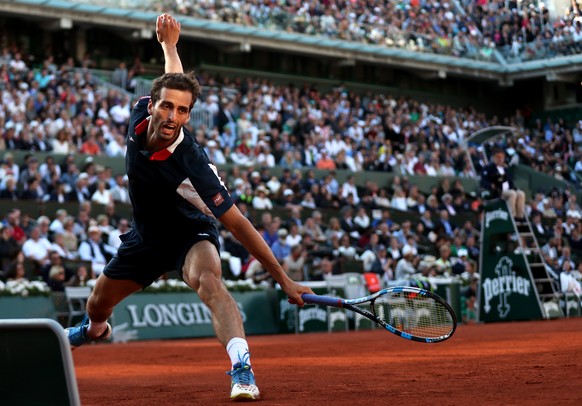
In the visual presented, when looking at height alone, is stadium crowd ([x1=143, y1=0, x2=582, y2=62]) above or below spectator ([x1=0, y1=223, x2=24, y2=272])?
above

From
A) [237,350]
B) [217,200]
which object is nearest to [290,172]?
[217,200]

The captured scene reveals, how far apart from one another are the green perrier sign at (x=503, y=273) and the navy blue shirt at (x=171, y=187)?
42.2 feet

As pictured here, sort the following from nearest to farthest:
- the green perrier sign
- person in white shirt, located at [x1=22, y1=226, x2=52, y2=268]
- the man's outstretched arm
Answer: the man's outstretched arm → person in white shirt, located at [x1=22, y1=226, x2=52, y2=268] → the green perrier sign

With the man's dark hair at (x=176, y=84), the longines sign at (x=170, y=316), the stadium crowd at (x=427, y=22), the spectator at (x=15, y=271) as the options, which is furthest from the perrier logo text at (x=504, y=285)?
the man's dark hair at (x=176, y=84)

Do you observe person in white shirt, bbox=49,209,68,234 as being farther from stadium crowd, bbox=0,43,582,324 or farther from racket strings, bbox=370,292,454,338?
racket strings, bbox=370,292,454,338

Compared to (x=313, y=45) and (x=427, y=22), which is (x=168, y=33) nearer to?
(x=313, y=45)

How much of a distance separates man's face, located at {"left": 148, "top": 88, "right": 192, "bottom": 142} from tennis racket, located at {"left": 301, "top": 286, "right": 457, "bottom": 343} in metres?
1.32

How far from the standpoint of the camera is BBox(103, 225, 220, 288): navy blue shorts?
6.79 m

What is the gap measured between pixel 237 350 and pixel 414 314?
Answer: 49.2 inches

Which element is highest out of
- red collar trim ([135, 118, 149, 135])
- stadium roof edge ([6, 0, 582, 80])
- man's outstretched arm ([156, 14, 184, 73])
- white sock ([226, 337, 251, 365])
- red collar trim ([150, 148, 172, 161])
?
stadium roof edge ([6, 0, 582, 80])

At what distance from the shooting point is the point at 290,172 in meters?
23.7

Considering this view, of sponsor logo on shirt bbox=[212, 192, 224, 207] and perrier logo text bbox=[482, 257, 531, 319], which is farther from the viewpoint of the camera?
perrier logo text bbox=[482, 257, 531, 319]

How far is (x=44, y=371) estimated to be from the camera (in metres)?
4.05

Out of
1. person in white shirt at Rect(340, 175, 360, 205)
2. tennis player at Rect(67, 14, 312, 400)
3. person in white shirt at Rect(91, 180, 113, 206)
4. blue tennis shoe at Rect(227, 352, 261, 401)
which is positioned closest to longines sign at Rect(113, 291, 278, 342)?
person in white shirt at Rect(91, 180, 113, 206)
